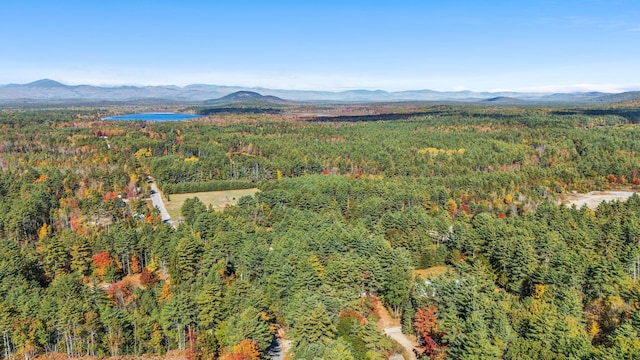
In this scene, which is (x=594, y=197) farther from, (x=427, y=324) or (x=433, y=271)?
(x=427, y=324)

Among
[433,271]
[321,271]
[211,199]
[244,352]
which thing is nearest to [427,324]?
[321,271]

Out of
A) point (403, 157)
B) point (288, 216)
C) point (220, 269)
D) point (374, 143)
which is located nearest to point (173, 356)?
point (220, 269)

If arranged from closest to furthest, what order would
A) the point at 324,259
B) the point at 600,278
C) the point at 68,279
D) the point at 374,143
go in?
the point at 600,278 < the point at 68,279 < the point at 324,259 < the point at 374,143

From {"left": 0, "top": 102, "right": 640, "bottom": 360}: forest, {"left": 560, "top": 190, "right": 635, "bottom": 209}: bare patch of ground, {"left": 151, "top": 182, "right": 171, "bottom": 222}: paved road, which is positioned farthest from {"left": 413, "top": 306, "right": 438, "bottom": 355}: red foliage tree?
{"left": 560, "top": 190, "right": 635, "bottom": 209}: bare patch of ground

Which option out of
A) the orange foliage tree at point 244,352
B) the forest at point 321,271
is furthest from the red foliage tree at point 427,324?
the orange foliage tree at point 244,352

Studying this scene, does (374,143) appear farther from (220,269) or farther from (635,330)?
(635,330)

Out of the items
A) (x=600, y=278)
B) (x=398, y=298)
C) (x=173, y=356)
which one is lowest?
(x=173, y=356)

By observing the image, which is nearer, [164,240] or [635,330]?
[635,330]
